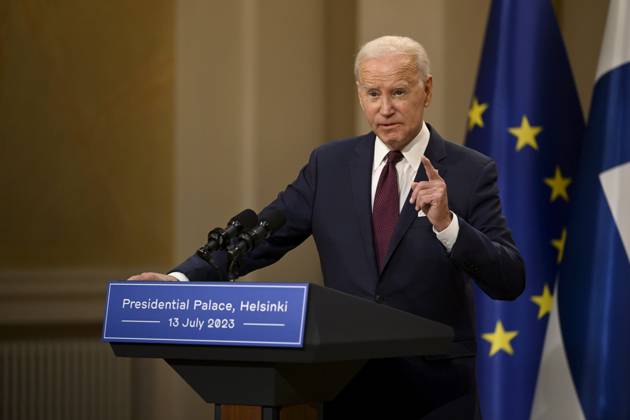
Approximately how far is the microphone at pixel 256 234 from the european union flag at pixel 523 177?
2.10 meters

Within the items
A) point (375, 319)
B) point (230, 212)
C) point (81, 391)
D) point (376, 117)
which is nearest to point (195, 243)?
point (230, 212)

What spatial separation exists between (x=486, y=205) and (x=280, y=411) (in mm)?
788

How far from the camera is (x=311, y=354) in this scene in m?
1.77

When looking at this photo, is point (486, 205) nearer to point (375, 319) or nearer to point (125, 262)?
point (375, 319)

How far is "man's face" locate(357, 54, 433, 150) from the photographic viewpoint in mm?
2381

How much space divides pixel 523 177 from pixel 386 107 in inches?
76.2

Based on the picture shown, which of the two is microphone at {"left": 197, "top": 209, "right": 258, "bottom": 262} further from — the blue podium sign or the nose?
the nose

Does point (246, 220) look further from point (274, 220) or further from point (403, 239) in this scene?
point (403, 239)

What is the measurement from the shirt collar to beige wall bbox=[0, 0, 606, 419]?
2.32m

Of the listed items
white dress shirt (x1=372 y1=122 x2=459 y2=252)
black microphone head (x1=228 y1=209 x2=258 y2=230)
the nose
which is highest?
the nose

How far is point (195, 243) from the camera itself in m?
4.94

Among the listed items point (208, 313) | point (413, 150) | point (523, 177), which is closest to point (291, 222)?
point (413, 150)

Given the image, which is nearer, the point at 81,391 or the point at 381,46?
the point at 381,46

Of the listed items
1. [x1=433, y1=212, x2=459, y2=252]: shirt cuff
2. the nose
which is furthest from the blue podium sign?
the nose
